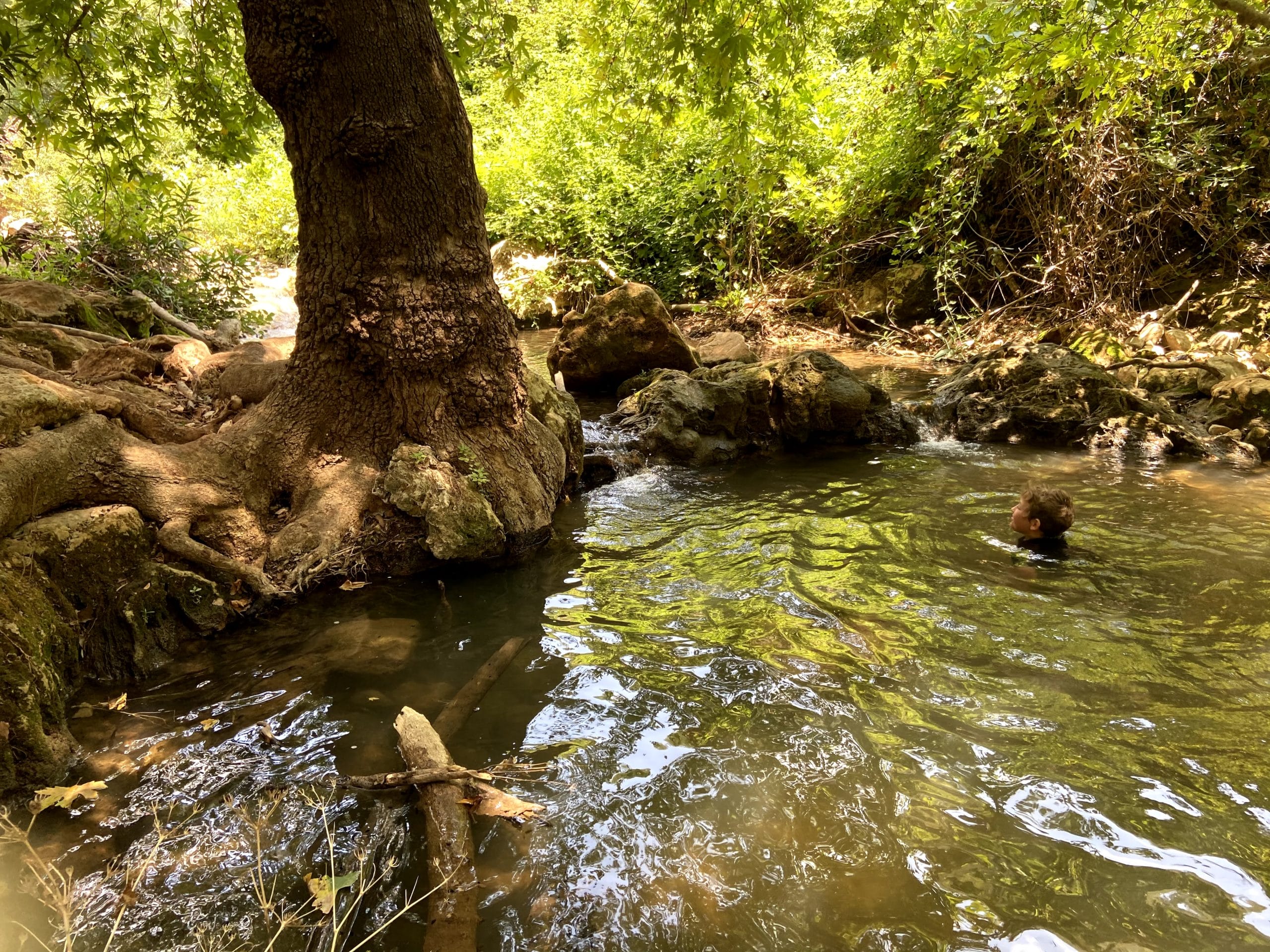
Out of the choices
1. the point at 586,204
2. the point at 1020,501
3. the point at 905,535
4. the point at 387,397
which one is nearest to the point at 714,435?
the point at 905,535

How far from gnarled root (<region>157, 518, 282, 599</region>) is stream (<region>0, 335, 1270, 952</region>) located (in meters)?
0.26

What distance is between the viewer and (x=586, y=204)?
16266mm

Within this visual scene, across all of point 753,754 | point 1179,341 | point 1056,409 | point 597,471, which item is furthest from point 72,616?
point 1179,341

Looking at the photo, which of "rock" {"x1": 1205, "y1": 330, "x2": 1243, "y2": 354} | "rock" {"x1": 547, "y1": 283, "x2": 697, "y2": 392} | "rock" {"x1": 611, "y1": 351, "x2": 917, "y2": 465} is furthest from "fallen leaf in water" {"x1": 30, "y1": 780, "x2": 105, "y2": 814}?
"rock" {"x1": 1205, "y1": 330, "x2": 1243, "y2": 354}

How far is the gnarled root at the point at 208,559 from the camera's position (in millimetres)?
3979

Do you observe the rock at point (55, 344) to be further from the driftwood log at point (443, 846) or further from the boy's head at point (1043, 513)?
the boy's head at point (1043, 513)

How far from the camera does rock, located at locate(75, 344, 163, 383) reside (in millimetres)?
5176

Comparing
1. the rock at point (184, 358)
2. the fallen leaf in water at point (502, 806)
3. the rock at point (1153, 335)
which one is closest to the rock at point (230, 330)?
the rock at point (184, 358)

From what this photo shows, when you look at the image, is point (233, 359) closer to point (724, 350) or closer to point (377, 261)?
point (377, 261)

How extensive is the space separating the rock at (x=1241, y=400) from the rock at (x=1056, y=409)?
311 mm

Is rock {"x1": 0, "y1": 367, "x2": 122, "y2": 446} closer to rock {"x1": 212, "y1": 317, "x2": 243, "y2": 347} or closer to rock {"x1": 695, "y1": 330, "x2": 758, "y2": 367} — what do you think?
rock {"x1": 212, "y1": 317, "x2": 243, "y2": 347}

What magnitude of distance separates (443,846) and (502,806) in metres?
0.26

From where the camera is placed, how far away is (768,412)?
27.3ft

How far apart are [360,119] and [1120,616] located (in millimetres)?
5673
